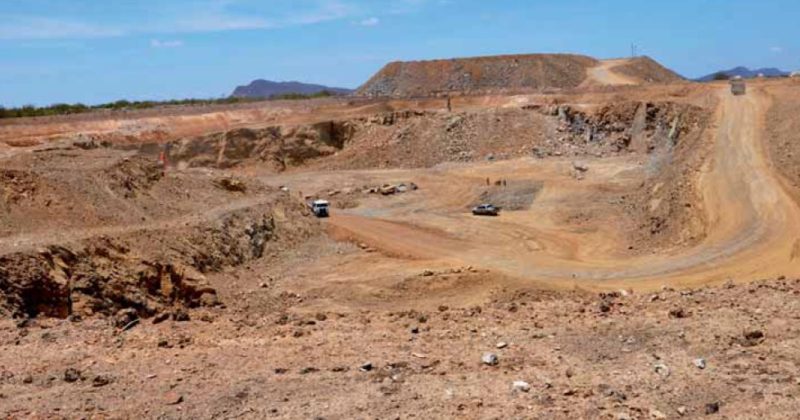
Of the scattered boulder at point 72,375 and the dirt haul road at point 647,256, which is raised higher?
the scattered boulder at point 72,375

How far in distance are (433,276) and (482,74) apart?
7075 centimetres

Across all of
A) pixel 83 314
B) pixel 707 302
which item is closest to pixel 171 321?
pixel 83 314

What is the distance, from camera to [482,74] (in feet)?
307

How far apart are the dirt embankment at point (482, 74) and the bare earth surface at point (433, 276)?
29.3 metres

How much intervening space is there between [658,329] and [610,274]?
13.6 m

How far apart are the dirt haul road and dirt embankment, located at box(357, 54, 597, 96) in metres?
48.0

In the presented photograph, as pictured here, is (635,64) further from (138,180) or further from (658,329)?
(658,329)

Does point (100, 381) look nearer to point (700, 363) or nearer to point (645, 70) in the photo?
point (700, 363)

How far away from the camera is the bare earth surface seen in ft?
34.7

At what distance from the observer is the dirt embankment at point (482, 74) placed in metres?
91.1

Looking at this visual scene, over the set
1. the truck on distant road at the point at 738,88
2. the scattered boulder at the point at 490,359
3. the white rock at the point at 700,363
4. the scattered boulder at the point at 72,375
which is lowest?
the scattered boulder at the point at 490,359

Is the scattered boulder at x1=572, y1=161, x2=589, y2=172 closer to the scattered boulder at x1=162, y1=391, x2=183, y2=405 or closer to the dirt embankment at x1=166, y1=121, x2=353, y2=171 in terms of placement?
the dirt embankment at x1=166, y1=121, x2=353, y2=171

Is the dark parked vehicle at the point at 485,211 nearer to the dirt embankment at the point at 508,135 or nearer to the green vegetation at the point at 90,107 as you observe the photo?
the dirt embankment at the point at 508,135

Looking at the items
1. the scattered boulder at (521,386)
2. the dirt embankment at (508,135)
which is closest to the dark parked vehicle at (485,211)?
the dirt embankment at (508,135)
